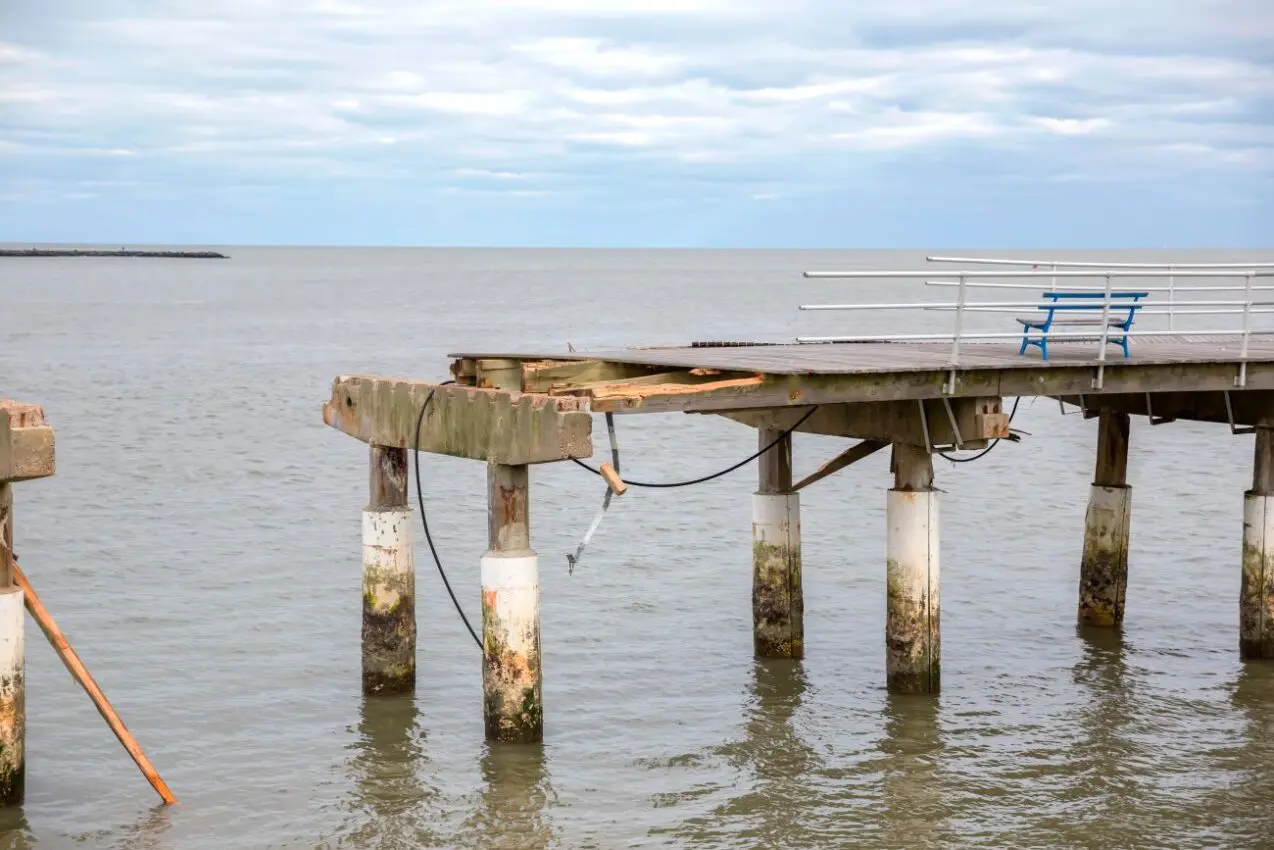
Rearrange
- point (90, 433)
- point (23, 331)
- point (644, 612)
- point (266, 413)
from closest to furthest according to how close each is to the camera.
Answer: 1. point (644, 612)
2. point (90, 433)
3. point (266, 413)
4. point (23, 331)

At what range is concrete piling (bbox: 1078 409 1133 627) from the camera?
1720 cm

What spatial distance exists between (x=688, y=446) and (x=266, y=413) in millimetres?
10894

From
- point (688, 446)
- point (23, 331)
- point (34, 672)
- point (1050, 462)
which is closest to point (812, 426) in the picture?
point (34, 672)

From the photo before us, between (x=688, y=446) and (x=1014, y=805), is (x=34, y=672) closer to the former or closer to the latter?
(x=1014, y=805)

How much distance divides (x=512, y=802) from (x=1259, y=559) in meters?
7.81

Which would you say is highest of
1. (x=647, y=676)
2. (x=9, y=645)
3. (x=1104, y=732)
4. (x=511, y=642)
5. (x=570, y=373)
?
(x=570, y=373)

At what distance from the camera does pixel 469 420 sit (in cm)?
1259

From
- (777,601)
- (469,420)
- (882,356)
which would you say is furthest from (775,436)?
(469,420)

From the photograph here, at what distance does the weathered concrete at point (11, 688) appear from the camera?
36.7 ft

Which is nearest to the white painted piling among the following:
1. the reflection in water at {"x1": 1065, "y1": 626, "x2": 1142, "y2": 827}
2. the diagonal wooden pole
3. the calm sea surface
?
the calm sea surface

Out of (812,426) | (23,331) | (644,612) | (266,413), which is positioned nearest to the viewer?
(812,426)

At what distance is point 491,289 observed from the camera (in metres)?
138

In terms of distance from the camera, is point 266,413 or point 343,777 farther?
point 266,413

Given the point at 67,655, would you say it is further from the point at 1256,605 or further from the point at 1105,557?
the point at 1256,605
